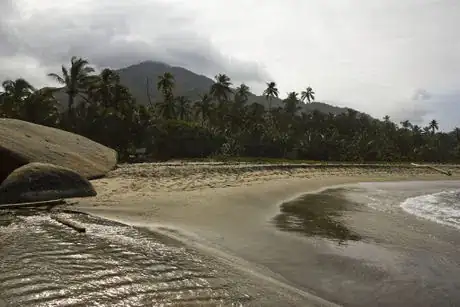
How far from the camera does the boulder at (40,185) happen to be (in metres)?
10.9

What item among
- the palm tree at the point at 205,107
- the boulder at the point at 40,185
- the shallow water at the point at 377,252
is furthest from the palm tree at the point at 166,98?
the boulder at the point at 40,185

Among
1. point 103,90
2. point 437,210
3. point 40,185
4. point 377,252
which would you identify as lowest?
point 437,210

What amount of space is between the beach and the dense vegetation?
1024 inches

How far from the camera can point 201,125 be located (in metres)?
52.0

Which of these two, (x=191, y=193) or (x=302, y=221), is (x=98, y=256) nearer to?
(x=302, y=221)

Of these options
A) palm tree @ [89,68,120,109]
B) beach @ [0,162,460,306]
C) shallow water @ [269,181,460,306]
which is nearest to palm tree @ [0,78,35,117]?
palm tree @ [89,68,120,109]

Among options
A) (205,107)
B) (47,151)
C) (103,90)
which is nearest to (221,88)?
(205,107)

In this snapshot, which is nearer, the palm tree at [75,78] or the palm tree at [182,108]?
the palm tree at [75,78]

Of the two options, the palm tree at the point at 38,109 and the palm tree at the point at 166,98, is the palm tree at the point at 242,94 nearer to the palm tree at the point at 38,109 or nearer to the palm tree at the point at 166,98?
the palm tree at the point at 166,98

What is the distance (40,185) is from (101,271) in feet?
20.6

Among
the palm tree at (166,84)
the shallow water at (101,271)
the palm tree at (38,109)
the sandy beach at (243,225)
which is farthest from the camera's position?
the palm tree at (166,84)

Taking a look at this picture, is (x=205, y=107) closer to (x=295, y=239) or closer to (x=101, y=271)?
(x=295, y=239)

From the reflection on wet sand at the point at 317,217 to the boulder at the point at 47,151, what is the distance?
7.81 m

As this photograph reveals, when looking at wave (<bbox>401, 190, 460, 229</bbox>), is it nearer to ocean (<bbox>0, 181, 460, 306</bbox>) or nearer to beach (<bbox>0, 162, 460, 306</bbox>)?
beach (<bbox>0, 162, 460, 306</bbox>)
